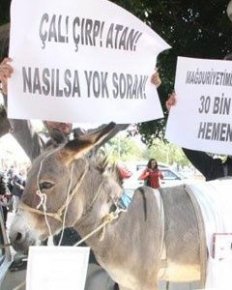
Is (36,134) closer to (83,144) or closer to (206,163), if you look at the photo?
(83,144)

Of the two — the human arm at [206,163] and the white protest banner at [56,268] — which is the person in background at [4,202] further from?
the white protest banner at [56,268]

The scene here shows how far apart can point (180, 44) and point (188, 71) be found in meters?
3.85

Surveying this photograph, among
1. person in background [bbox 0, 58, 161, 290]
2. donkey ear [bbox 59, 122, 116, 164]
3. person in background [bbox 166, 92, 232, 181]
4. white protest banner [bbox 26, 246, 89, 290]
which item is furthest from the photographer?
person in background [bbox 166, 92, 232, 181]

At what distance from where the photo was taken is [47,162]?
10.2 feet

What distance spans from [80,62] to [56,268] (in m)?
1.00

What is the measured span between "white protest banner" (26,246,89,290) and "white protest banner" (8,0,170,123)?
2.08 feet

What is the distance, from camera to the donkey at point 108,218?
3.04 meters

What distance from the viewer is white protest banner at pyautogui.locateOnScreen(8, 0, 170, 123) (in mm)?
3068

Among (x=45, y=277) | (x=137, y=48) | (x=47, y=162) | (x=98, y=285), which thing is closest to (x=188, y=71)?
(x=137, y=48)

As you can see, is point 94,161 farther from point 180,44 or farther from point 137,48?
point 180,44

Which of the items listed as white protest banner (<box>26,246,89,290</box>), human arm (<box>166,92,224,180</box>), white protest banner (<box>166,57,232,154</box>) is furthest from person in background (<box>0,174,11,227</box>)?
white protest banner (<box>26,246,89,290</box>)

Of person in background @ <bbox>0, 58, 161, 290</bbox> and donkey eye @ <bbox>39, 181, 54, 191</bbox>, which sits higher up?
person in background @ <bbox>0, 58, 161, 290</bbox>

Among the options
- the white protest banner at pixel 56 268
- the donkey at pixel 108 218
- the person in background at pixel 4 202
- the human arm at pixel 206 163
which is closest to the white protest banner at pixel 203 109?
the human arm at pixel 206 163

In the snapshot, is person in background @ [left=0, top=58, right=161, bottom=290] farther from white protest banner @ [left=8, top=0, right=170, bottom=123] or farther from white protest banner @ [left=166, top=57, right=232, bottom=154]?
white protest banner @ [left=166, top=57, right=232, bottom=154]
